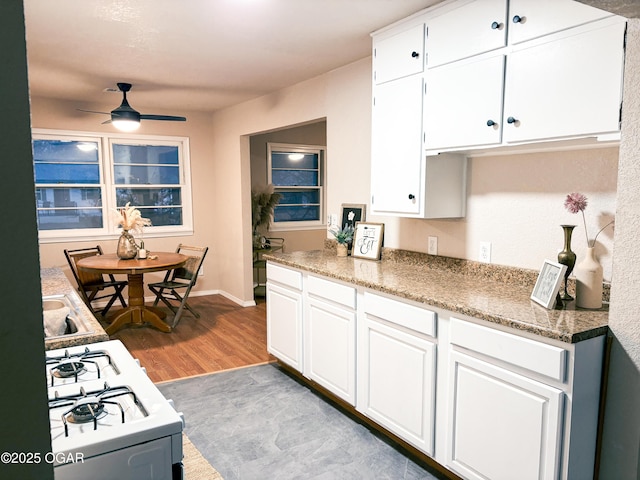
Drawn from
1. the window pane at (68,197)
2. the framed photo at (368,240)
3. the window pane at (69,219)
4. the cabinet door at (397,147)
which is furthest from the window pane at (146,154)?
the cabinet door at (397,147)

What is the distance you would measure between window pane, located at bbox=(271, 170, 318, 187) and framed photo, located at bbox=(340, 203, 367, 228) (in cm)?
324

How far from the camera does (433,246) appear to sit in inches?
123

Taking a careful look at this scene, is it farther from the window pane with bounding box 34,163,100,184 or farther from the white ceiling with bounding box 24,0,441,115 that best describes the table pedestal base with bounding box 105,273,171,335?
the white ceiling with bounding box 24,0,441,115

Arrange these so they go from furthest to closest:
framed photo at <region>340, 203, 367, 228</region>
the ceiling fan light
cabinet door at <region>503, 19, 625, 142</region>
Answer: the ceiling fan light, framed photo at <region>340, 203, 367, 228</region>, cabinet door at <region>503, 19, 625, 142</region>

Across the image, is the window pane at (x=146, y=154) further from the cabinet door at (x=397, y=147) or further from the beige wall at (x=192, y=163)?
the cabinet door at (x=397, y=147)

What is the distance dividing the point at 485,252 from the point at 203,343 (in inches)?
114

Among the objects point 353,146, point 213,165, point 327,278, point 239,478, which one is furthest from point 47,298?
point 213,165

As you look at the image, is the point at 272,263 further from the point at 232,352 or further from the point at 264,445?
the point at 264,445

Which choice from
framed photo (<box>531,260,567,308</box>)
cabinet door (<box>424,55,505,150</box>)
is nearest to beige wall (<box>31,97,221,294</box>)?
cabinet door (<box>424,55,505,150</box>)

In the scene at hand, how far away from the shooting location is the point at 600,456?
6.26ft

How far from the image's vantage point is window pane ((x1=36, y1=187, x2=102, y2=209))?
5648mm

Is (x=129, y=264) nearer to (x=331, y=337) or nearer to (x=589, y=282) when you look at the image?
(x=331, y=337)

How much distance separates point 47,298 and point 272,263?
170 centimetres

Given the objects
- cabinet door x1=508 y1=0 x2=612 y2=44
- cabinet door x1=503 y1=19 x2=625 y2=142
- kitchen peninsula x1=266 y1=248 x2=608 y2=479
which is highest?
cabinet door x1=508 y1=0 x2=612 y2=44
